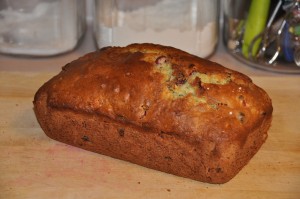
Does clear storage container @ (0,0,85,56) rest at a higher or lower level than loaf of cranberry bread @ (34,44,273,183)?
lower

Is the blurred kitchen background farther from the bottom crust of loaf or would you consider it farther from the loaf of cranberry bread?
the bottom crust of loaf

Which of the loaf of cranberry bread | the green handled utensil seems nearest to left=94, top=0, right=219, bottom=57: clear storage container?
the green handled utensil

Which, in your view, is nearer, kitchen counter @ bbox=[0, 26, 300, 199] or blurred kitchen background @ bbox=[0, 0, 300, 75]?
→ kitchen counter @ bbox=[0, 26, 300, 199]

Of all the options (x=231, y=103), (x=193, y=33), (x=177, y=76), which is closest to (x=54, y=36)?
(x=193, y=33)

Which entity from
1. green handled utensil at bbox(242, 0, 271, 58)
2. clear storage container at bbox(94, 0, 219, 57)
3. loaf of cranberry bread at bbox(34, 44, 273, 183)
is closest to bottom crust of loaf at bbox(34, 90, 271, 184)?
loaf of cranberry bread at bbox(34, 44, 273, 183)

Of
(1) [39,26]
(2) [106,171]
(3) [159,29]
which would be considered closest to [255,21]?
(3) [159,29]
